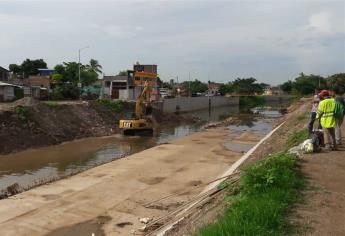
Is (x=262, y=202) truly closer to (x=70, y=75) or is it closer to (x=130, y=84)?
(x=130, y=84)

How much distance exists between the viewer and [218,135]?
131 feet

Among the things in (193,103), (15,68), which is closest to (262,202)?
(193,103)

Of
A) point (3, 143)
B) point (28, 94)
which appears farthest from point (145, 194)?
point (28, 94)

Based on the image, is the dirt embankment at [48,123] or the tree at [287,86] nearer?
the dirt embankment at [48,123]

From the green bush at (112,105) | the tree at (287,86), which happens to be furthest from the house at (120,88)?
the tree at (287,86)

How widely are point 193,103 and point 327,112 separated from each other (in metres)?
75.8

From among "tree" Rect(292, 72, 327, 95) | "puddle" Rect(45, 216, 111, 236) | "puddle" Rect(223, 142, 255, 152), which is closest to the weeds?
"puddle" Rect(223, 142, 255, 152)

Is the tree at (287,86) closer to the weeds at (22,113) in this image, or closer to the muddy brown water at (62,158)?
the muddy brown water at (62,158)

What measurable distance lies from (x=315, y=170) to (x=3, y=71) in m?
60.5

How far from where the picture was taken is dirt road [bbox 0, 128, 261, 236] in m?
12.6

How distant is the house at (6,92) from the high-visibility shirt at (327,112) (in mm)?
42588

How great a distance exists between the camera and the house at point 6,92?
50325mm

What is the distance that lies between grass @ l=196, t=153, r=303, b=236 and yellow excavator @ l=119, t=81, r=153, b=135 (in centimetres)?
2793

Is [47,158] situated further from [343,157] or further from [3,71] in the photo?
[3,71]
